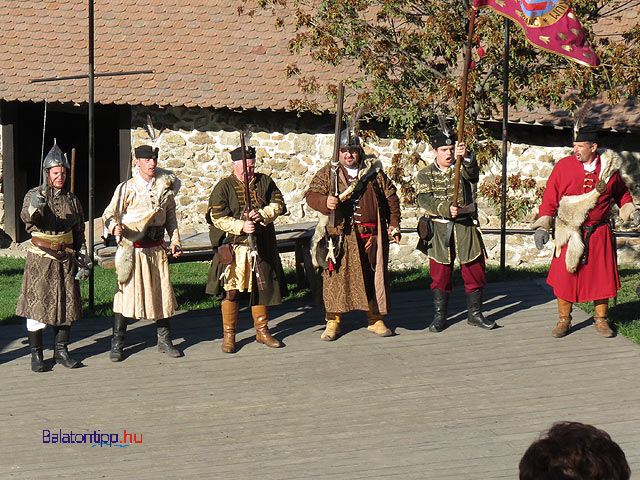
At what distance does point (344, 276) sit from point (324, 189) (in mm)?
727

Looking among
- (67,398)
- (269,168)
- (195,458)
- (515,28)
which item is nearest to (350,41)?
(515,28)

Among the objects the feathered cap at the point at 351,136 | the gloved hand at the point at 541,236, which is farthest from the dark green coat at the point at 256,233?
the gloved hand at the point at 541,236

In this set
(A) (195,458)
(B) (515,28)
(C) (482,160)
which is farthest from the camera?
(C) (482,160)

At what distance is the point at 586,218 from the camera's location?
26.0ft

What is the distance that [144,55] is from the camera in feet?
46.1

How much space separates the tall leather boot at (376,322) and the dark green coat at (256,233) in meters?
0.79

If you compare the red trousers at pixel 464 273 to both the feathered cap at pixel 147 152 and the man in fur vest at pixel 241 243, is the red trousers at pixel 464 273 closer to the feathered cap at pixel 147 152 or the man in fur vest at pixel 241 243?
the man in fur vest at pixel 241 243

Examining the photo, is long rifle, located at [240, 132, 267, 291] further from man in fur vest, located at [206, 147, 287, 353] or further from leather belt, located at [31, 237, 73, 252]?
leather belt, located at [31, 237, 73, 252]

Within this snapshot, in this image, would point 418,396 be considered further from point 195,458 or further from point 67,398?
point 67,398

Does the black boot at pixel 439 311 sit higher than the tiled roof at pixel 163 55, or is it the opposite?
the tiled roof at pixel 163 55

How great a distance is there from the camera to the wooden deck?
5.64 metres

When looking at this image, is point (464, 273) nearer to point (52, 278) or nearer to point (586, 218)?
point (586, 218)

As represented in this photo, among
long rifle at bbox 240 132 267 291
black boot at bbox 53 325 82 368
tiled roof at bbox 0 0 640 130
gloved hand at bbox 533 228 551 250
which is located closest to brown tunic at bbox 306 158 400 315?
long rifle at bbox 240 132 267 291

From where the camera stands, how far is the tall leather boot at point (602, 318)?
805cm
